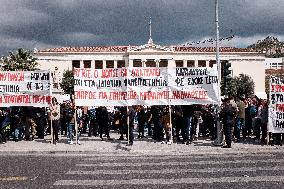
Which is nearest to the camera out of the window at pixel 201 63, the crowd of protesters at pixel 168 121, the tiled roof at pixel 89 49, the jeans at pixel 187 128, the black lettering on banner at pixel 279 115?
the black lettering on banner at pixel 279 115

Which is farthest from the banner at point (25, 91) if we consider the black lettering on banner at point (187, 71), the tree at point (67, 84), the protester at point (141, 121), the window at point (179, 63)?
the window at point (179, 63)

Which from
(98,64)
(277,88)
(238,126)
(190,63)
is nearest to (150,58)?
(190,63)

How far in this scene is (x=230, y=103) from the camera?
14.6 m

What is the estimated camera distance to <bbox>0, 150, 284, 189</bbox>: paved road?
8.41m

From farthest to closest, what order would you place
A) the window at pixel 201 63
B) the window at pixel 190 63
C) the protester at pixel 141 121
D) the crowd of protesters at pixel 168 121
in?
the window at pixel 190 63, the window at pixel 201 63, the protester at pixel 141 121, the crowd of protesters at pixel 168 121

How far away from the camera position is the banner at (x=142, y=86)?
52.4 feet

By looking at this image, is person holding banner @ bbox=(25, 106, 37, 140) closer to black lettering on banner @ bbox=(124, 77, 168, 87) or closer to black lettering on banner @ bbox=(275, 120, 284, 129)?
black lettering on banner @ bbox=(124, 77, 168, 87)

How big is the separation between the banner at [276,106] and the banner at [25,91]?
820cm

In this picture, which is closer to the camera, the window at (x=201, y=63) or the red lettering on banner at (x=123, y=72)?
A: the red lettering on banner at (x=123, y=72)

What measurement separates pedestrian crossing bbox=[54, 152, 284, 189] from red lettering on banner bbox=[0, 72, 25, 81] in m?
5.75

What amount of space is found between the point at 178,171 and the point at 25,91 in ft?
29.0

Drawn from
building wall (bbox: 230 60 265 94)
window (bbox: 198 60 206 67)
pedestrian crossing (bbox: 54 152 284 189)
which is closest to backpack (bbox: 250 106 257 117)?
pedestrian crossing (bbox: 54 152 284 189)

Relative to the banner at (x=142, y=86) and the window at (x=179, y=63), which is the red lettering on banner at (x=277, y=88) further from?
the window at (x=179, y=63)

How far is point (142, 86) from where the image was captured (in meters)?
16.2
